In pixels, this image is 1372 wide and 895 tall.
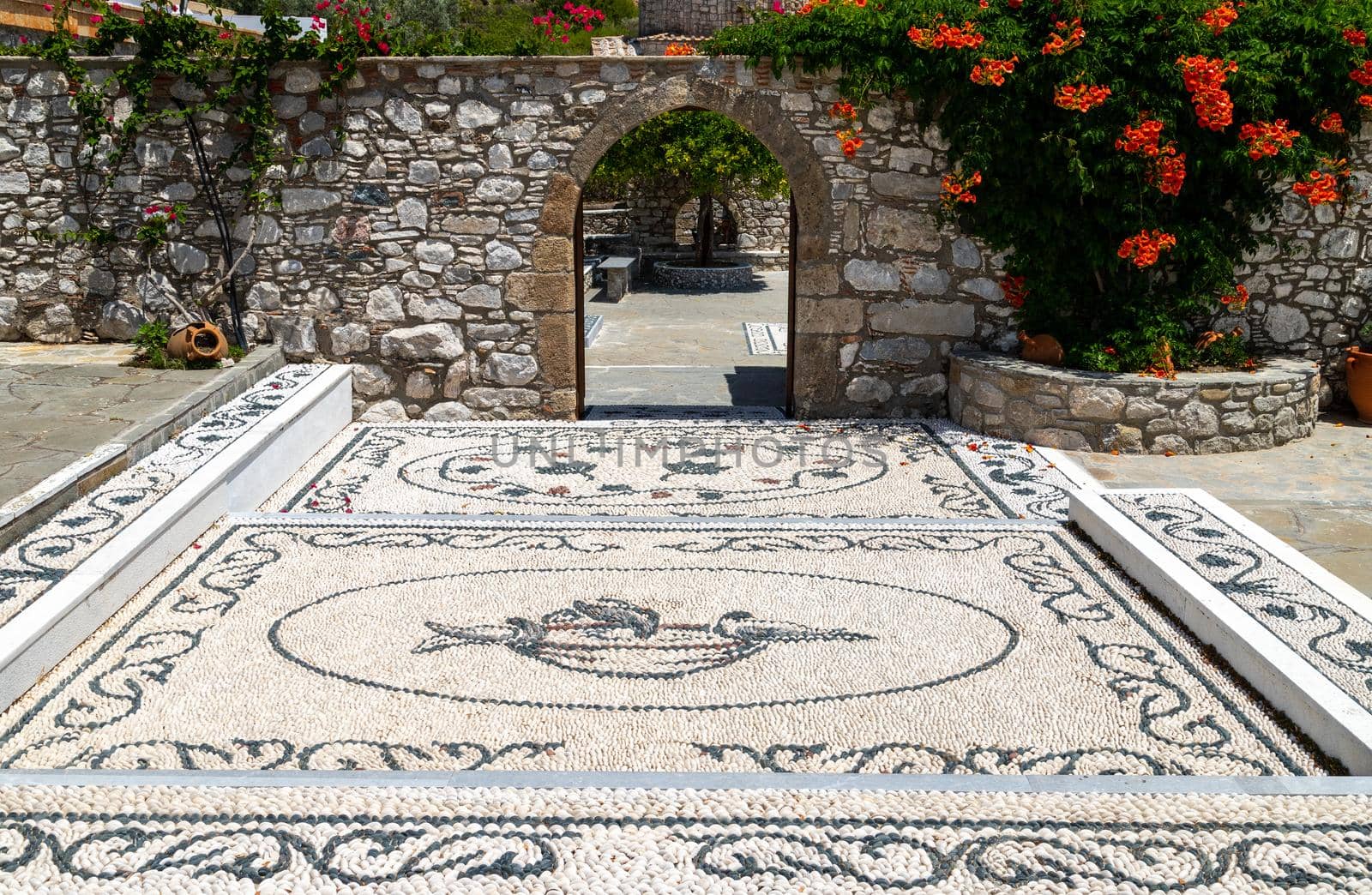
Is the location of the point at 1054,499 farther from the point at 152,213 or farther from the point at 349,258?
the point at 152,213

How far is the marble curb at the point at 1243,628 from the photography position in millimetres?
3461

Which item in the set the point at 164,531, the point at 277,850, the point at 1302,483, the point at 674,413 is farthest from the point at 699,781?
the point at 674,413

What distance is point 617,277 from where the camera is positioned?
16438mm

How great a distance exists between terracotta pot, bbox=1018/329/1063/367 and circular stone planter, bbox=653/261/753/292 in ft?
34.1

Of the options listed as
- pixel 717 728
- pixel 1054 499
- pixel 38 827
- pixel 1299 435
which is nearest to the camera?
pixel 38 827

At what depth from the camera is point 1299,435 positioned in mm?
7469

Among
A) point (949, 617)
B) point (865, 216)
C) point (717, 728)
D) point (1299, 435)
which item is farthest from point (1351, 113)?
point (717, 728)

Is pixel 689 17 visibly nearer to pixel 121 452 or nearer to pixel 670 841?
pixel 121 452

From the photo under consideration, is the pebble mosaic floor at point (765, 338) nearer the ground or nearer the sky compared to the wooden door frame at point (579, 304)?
nearer the ground

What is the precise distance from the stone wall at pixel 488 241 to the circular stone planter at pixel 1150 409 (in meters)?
0.71

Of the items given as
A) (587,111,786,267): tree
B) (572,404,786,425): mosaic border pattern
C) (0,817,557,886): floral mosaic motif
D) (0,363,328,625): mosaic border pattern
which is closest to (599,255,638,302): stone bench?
(587,111,786,267): tree

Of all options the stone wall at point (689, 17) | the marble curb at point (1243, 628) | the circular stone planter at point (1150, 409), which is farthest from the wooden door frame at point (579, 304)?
the stone wall at point (689, 17)

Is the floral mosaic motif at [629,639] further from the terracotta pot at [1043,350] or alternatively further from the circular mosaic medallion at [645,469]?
the terracotta pot at [1043,350]

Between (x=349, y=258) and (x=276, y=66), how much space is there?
4.00 ft
